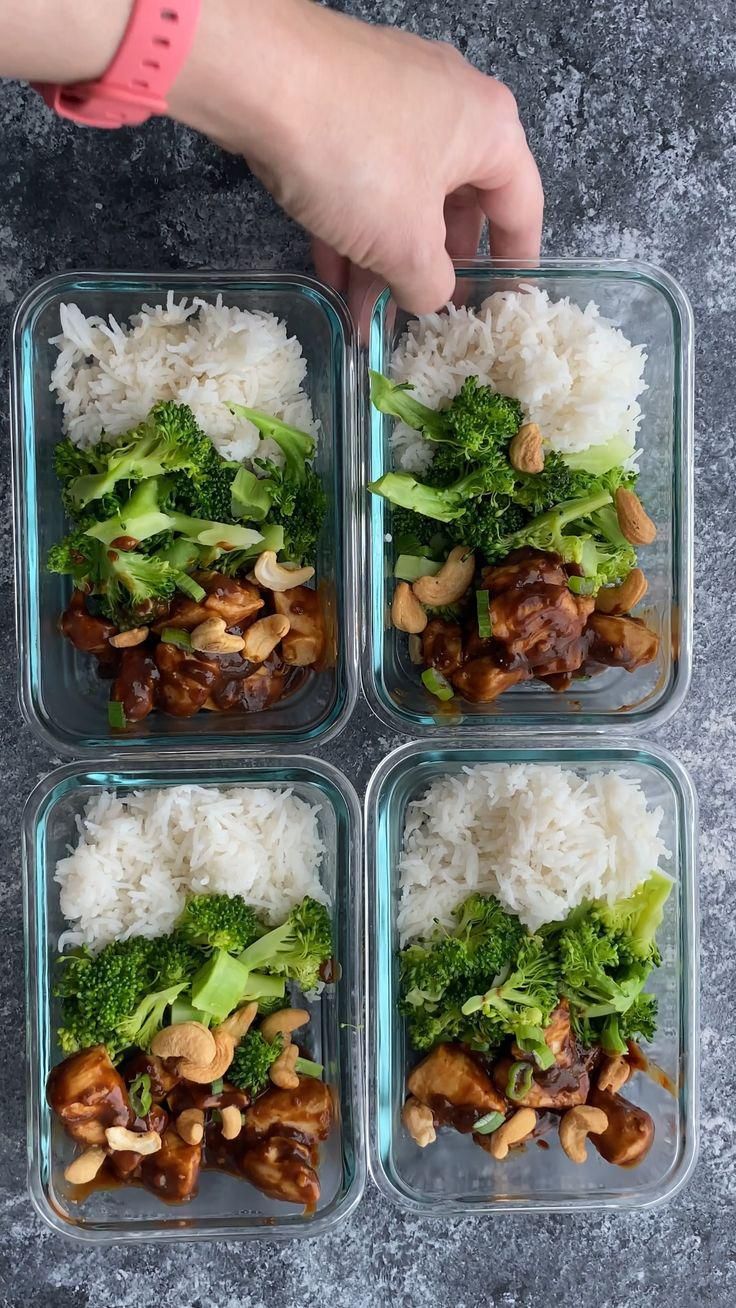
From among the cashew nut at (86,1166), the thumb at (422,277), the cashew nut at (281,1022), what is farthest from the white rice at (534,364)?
the cashew nut at (86,1166)

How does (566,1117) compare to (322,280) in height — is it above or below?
below

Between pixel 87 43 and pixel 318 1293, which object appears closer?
pixel 87 43

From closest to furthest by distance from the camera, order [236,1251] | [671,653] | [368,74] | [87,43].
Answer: [87,43], [368,74], [671,653], [236,1251]

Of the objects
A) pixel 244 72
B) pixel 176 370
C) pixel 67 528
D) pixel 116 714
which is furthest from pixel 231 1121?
A: pixel 244 72

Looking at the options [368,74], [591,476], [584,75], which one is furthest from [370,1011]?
[584,75]

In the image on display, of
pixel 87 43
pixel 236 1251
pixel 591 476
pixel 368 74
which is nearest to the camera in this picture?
pixel 87 43

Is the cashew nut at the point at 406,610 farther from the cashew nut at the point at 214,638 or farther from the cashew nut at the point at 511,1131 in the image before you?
the cashew nut at the point at 511,1131

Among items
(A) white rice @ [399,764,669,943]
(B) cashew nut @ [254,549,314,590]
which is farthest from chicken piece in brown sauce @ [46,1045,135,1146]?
(B) cashew nut @ [254,549,314,590]

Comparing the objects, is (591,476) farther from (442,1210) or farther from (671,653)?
(442,1210)
